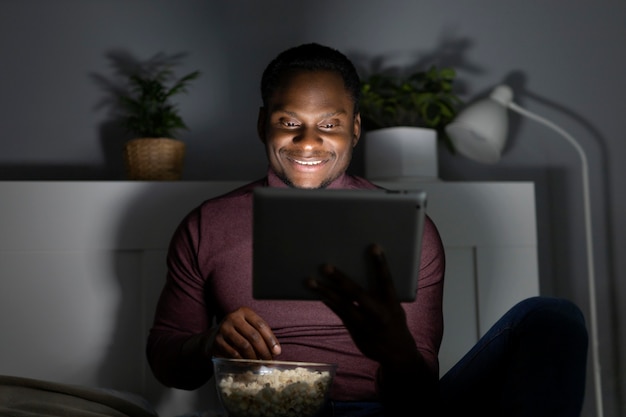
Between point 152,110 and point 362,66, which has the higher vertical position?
point 362,66

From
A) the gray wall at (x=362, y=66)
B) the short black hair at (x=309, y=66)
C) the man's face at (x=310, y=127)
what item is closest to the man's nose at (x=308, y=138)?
the man's face at (x=310, y=127)

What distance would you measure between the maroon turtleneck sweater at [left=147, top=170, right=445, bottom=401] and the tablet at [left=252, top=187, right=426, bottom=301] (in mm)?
371

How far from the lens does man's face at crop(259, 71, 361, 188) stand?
1.33 metres

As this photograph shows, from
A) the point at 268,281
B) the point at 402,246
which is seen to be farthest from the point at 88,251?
the point at 402,246

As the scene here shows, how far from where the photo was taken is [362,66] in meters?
1.99

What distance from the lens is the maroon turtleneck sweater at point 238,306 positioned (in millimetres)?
1307

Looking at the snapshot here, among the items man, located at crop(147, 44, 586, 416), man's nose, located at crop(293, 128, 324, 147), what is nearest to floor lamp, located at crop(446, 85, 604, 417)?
man, located at crop(147, 44, 586, 416)

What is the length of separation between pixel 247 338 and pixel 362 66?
112cm

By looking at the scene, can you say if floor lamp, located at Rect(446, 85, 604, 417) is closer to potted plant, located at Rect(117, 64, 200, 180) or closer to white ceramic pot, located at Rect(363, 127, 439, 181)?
white ceramic pot, located at Rect(363, 127, 439, 181)

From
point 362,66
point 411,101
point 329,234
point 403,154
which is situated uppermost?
point 362,66

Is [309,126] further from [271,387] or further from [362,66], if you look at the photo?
[362,66]

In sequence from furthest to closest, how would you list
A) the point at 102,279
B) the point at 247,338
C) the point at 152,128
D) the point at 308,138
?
the point at 152,128, the point at 102,279, the point at 308,138, the point at 247,338

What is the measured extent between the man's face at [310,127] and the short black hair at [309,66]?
15 millimetres

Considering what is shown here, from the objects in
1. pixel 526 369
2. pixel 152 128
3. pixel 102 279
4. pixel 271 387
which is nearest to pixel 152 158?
pixel 152 128
